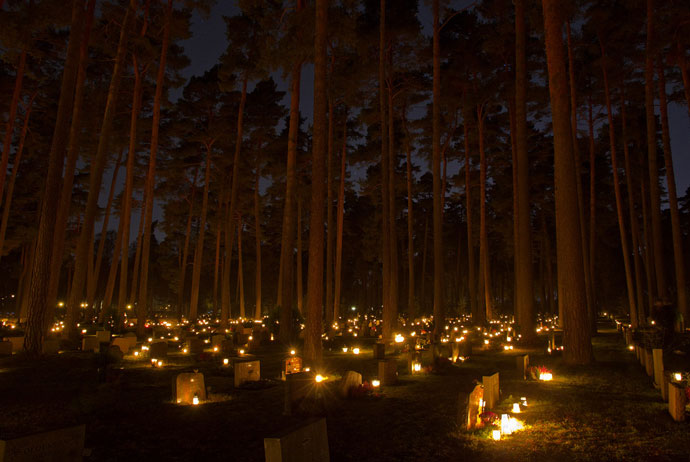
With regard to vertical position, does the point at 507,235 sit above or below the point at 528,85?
below

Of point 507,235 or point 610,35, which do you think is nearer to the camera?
point 610,35

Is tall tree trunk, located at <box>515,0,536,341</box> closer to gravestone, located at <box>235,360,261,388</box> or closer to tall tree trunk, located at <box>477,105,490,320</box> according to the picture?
tall tree trunk, located at <box>477,105,490,320</box>

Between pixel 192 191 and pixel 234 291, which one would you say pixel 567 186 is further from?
pixel 234 291

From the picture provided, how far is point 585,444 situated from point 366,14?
819 inches

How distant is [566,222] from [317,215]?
20.9 ft

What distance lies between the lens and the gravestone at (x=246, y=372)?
8.99 m

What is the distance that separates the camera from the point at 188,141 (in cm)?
2898

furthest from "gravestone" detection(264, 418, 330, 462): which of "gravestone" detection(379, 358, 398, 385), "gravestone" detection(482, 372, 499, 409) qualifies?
"gravestone" detection(379, 358, 398, 385)

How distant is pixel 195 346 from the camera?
15.1 m

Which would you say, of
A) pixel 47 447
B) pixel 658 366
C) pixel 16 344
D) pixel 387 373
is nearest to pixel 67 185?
pixel 16 344

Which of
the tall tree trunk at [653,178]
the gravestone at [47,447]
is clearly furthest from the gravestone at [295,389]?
the tall tree trunk at [653,178]

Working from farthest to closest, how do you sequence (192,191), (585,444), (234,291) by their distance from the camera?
(234,291) → (192,191) → (585,444)

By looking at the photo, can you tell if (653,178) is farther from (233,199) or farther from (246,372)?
(233,199)

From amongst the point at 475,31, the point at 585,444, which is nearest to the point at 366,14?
the point at 475,31
